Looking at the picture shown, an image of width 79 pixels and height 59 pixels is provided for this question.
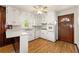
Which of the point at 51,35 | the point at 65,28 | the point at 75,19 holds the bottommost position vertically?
the point at 51,35

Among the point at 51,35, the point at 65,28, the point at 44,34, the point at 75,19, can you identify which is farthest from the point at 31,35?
the point at 75,19

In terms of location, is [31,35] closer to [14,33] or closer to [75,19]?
[14,33]

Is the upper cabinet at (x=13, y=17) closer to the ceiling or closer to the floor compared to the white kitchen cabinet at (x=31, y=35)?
closer to the ceiling

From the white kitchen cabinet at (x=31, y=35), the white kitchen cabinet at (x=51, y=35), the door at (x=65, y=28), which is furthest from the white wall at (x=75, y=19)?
the white kitchen cabinet at (x=31, y=35)

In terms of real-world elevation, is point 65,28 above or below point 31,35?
above

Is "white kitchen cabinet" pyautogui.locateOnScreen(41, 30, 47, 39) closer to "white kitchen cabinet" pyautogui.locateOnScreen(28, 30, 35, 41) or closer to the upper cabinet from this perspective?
"white kitchen cabinet" pyautogui.locateOnScreen(28, 30, 35, 41)

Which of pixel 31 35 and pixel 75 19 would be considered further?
pixel 31 35

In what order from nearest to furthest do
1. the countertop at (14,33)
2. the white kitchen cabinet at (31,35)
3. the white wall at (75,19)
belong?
the white wall at (75,19) → the countertop at (14,33) → the white kitchen cabinet at (31,35)

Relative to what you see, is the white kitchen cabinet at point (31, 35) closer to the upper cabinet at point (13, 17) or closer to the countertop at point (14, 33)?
the countertop at point (14, 33)

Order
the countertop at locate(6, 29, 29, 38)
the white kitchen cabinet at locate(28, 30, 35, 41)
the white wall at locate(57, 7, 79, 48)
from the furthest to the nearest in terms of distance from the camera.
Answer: the white kitchen cabinet at locate(28, 30, 35, 41), the countertop at locate(6, 29, 29, 38), the white wall at locate(57, 7, 79, 48)

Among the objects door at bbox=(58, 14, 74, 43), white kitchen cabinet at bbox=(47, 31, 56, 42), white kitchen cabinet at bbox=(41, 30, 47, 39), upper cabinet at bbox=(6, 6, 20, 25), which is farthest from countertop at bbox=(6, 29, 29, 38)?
door at bbox=(58, 14, 74, 43)

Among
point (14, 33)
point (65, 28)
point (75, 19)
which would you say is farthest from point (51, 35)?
point (14, 33)

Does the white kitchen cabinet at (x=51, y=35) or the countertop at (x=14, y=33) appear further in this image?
A: the white kitchen cabinet at (x=51, y=35)
